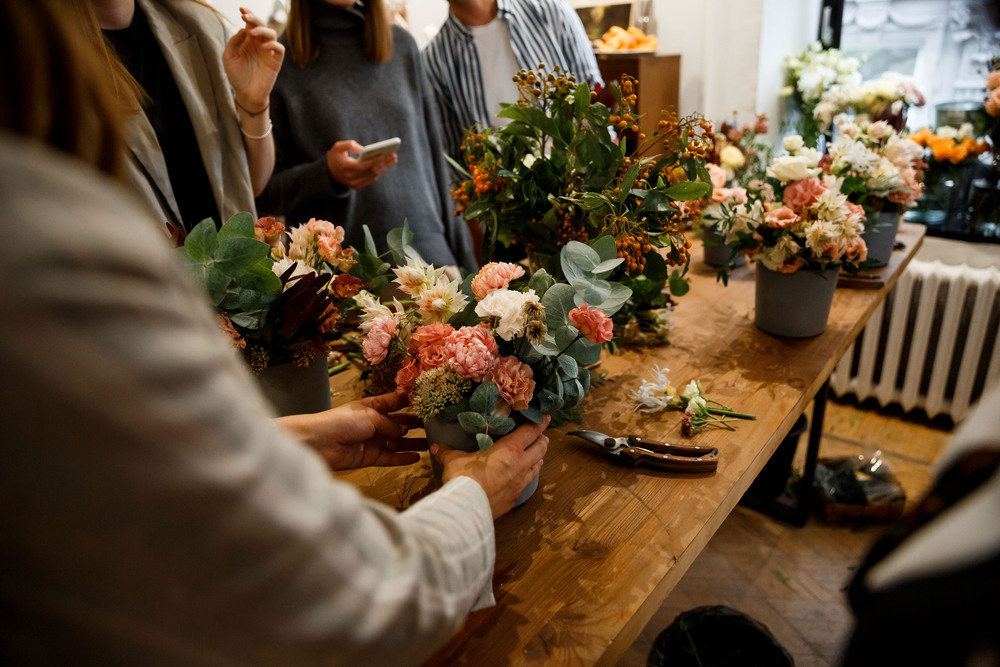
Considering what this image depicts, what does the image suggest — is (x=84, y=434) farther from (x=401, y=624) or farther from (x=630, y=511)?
(x=630, y=511)

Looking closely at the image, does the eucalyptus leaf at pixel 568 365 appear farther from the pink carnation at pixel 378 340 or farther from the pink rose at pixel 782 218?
the pink rose at pixel 782 218

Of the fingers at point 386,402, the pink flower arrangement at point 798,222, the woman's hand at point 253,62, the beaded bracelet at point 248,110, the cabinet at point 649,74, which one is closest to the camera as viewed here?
the fingers at point 386,402

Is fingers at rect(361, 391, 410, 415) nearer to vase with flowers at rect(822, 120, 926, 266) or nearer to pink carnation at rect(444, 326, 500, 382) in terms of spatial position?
pink carnation at rect(444, 326, 500, 382)

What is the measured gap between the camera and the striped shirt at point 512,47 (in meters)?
2.30

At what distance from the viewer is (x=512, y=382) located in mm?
779

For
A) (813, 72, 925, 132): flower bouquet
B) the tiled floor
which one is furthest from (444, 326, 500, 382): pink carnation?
(813, 72, 925, 132): flower bouquet

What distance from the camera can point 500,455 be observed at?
750 mm

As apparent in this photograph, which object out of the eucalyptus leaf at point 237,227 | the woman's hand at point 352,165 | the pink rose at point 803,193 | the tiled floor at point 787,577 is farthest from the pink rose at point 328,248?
the tiled floor at point 787,577

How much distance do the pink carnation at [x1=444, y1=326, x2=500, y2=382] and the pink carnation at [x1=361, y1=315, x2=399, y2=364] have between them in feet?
0.42

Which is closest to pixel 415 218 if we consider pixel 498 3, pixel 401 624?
pixel 498 3

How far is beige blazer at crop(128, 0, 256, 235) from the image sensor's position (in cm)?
130

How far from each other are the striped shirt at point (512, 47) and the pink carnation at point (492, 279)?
1672 millimetres

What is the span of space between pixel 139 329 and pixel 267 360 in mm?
655

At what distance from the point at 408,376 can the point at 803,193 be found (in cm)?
97
